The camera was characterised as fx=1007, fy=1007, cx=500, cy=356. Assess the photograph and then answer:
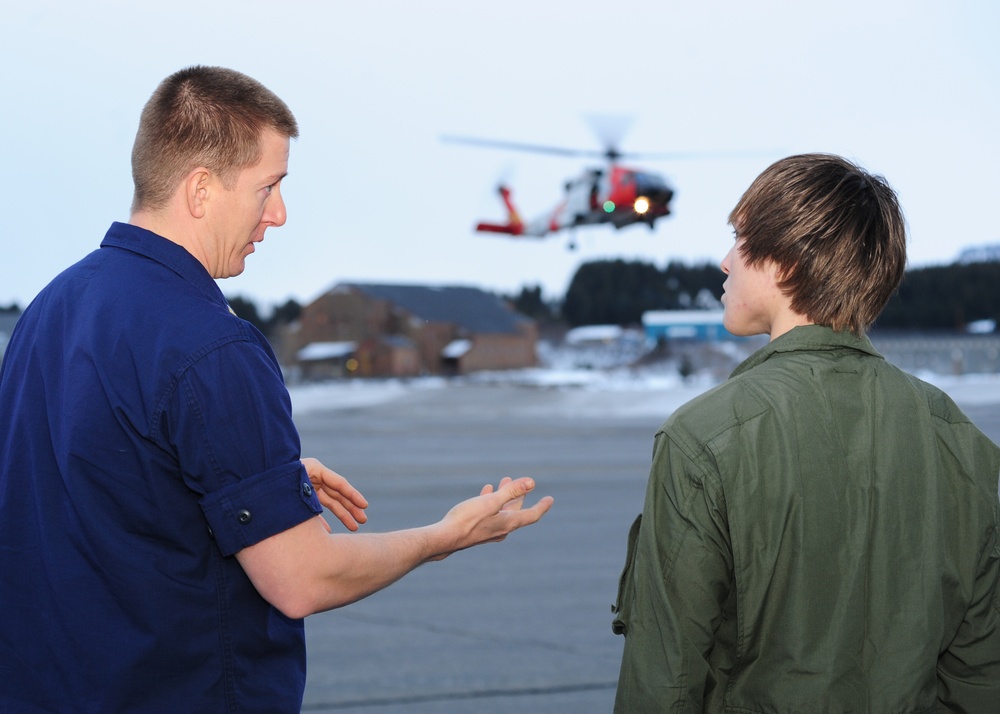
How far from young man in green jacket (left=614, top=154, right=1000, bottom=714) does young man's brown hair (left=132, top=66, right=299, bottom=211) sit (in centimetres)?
107

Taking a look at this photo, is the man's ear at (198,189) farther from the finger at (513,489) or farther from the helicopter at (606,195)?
the helicopter at (606,195)

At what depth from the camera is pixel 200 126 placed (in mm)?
A: 2041

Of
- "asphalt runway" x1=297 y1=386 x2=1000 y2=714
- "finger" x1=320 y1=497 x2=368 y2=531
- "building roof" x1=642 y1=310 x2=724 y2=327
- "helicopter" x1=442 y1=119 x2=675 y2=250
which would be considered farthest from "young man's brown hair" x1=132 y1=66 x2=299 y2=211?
"building roof" x1=642 y1=310 x2=724 y2=327

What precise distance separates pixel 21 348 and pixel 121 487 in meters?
0.44

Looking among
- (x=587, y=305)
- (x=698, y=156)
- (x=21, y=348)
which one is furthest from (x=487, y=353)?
(x=21, y=348)

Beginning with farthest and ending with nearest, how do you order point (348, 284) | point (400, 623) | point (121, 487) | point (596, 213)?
point (348, 284) < point (596, 213) < point (400, 623) < point (121, 487)

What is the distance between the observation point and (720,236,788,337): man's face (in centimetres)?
228

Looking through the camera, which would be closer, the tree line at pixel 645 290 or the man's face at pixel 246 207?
the man's face at pixel 246 207

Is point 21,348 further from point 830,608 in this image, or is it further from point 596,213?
point 596,213

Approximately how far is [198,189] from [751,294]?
4.06ft

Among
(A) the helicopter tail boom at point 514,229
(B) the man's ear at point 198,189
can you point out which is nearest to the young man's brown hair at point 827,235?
(B) the man's ear at point 198,189

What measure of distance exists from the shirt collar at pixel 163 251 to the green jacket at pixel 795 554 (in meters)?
1.02

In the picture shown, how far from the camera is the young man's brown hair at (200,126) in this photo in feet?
6.70

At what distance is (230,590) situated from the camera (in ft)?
6.59
